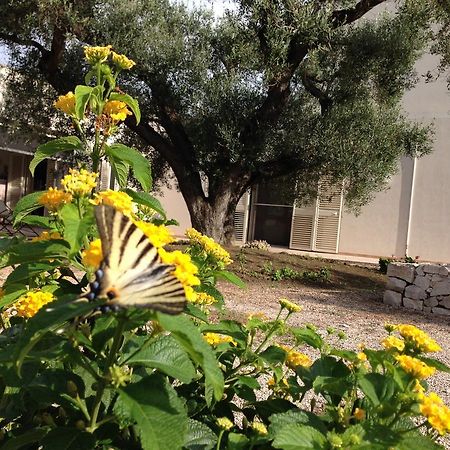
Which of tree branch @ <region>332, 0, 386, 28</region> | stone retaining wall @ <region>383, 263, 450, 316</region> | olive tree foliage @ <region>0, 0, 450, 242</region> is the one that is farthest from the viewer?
tree branch @ <region>332, 0, 386, 28</region>

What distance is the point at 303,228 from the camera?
13188mm

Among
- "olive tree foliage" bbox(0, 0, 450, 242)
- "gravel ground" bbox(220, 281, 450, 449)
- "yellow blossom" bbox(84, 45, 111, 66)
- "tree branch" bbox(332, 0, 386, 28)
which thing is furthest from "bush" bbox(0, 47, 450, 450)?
"tree branch" bbox(332, 0, 386, 28)

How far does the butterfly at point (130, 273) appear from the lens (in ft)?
2.30

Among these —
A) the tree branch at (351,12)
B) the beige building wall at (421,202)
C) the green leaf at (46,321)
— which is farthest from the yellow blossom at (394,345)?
the beige building wall at (421,202)

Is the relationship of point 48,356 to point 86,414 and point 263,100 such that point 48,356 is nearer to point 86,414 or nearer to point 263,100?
point 86,414

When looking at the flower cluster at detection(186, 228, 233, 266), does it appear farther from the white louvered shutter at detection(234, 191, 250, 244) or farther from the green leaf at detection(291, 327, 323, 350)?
the white louvered shutter at detection(234, 191, 250, 244)

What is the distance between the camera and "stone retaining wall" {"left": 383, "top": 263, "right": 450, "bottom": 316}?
665cm

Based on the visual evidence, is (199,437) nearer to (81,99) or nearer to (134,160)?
(134,160)

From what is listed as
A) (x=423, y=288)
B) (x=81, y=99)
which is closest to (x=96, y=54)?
(x=81, y=99)

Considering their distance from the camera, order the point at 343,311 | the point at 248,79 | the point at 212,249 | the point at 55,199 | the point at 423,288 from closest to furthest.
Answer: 1. the point at 55,199
2. the point at 212,249
3. the point at 343,311
4. the point at 423,288
5. the point at 248,79

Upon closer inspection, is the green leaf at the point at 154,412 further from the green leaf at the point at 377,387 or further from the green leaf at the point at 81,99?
the green leaf at the point at 81,99

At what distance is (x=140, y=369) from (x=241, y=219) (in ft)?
41.3

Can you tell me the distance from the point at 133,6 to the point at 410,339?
7.36 m

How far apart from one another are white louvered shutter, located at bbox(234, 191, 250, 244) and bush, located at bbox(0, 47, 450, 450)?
12.2 meters
